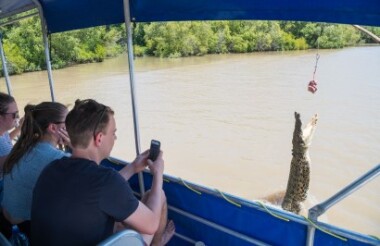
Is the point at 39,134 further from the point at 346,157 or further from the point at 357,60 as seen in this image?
the point at 357,60

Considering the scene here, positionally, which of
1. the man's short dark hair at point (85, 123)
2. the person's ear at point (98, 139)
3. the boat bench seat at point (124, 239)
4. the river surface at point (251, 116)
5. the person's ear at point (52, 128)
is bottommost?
the river surface at point (251, 116)

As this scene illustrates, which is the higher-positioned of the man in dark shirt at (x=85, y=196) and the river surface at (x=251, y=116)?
the man in dark shirt at (x=85, y=196)

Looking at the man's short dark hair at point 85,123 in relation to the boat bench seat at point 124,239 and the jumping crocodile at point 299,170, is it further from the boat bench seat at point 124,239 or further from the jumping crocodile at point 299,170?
the jumping crocodile at point 299,170

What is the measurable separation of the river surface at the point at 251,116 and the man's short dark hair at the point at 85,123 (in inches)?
238

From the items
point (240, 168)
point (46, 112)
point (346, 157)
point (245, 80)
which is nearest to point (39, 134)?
point (46, 112)

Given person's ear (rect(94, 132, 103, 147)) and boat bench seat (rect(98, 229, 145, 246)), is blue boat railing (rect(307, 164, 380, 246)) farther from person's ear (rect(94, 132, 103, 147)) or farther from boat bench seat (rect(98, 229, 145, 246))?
person's ear (rect(94, 132, 103, 147))

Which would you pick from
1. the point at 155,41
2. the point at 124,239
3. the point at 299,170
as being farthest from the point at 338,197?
the point at 155,41

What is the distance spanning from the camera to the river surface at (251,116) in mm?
9383

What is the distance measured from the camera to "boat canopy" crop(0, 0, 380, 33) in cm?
163

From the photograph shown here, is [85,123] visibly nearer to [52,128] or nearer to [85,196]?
[85,196]

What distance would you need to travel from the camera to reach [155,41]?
32.2 metres

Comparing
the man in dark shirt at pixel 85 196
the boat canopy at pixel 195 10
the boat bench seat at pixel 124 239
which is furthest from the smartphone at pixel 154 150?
the boat canopy at pixel 195 10

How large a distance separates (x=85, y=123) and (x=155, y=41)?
3178 centimetres

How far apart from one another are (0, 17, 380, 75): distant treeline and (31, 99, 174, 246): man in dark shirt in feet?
79.5
